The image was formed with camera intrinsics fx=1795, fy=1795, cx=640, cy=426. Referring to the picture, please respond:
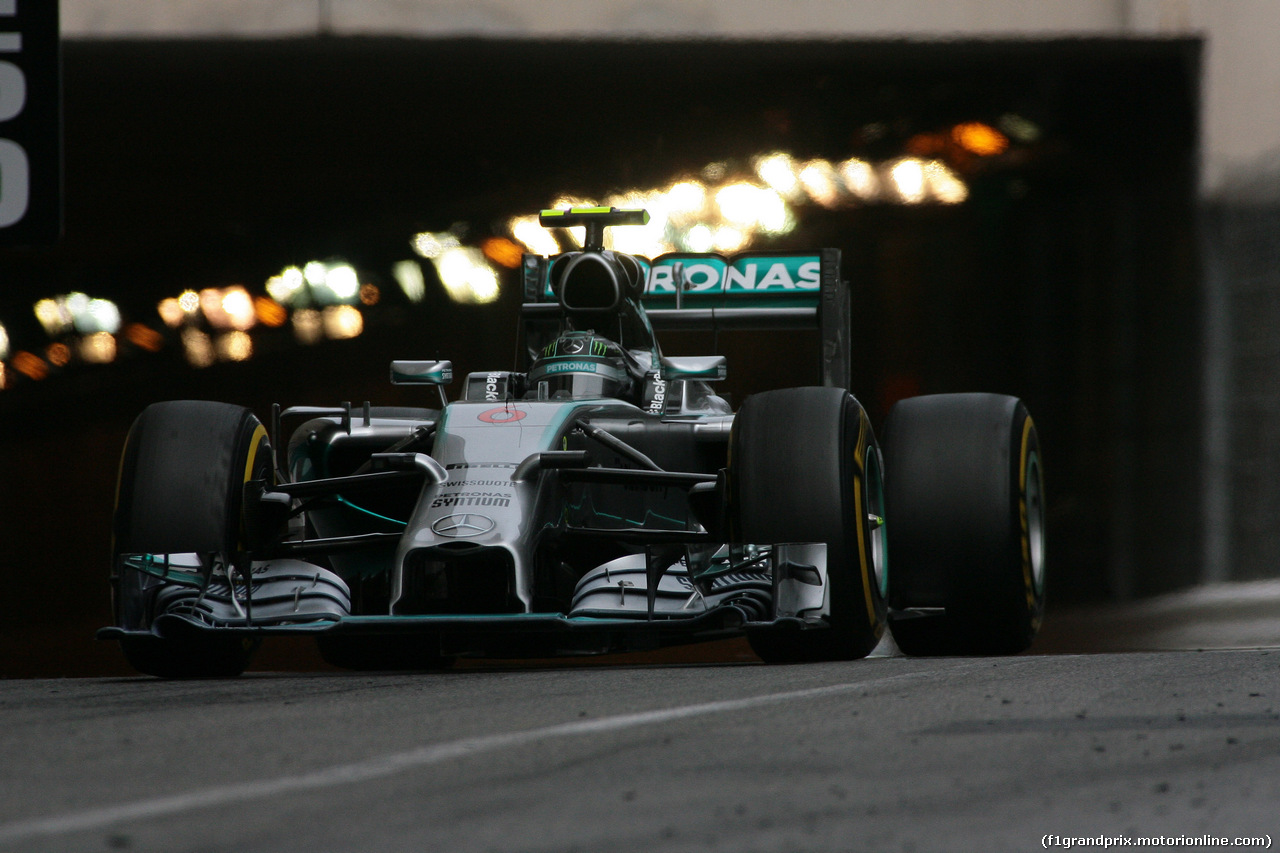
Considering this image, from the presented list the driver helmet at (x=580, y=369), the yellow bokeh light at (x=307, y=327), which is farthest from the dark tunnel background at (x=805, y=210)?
the driver helmet at (x=580, y=369)

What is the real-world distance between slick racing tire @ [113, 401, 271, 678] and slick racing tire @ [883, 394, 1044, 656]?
8.08 ft

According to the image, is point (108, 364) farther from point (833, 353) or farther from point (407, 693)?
point (407, 693)

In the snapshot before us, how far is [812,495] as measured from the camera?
Result: 5934mm

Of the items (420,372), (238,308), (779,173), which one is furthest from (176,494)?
(238,308)

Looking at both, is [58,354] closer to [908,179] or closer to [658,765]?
[908,179]

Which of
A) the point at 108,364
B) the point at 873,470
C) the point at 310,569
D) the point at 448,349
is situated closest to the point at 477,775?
the point at 310,569

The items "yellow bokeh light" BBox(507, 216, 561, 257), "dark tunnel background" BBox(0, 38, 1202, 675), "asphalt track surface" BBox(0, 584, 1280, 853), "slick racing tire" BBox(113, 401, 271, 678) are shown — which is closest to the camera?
"asphalt track surface" BBox(0, 584, 1280, 853)

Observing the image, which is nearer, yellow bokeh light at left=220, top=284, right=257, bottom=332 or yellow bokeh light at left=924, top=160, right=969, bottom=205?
yellow bokeh light at left=924, top=160, right=969, bottom=205

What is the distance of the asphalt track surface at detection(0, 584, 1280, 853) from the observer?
268cm

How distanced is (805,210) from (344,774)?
971 centimetres

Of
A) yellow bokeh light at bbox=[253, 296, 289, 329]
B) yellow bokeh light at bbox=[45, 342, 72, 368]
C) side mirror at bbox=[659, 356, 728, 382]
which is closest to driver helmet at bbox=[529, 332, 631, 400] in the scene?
side mirror at bbox=[659, 356, 728, 382]

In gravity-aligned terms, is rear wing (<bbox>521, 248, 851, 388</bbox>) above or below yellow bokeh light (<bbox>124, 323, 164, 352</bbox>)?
below

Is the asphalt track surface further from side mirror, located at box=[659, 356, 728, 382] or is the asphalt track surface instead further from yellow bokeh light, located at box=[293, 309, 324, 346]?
yellow bokeh light, located at box=[293, 309, 324, 346]

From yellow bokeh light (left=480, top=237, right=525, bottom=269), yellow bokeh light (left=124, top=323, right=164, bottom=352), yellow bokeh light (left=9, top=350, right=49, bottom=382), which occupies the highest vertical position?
yellow bokeh light (left=480, top=237, right=525, bottom=269)
